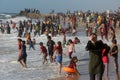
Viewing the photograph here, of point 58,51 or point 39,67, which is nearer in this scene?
point 58,51

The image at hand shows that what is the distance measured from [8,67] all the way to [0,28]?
37139 mm

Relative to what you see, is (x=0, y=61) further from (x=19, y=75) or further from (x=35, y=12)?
(x=35, y=12)

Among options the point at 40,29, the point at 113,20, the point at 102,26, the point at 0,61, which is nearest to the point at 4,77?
the point at 0,61

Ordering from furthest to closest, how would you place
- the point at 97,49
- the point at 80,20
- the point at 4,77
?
the point at 80,20 < the point at 4,77 < the point at 97,49

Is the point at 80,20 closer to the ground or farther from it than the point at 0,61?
farther from it

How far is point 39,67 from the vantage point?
2094 centimetres

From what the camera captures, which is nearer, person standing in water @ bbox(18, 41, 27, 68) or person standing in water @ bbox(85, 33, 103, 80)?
person standing in water @ bbox(85, 33, 103, 80)

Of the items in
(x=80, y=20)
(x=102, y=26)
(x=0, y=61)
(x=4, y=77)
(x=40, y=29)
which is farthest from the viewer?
(x=80, y=20)

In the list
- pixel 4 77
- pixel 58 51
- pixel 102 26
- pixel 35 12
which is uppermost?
pixel 35 12

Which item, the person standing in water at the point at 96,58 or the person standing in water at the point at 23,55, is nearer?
the person standing in water at the point at 96,58

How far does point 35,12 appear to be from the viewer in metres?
88.8

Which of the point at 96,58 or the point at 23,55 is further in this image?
the point at 23,55

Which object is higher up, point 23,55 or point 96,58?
point 23,55

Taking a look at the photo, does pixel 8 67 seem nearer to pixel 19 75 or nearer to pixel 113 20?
pixel 19 75
